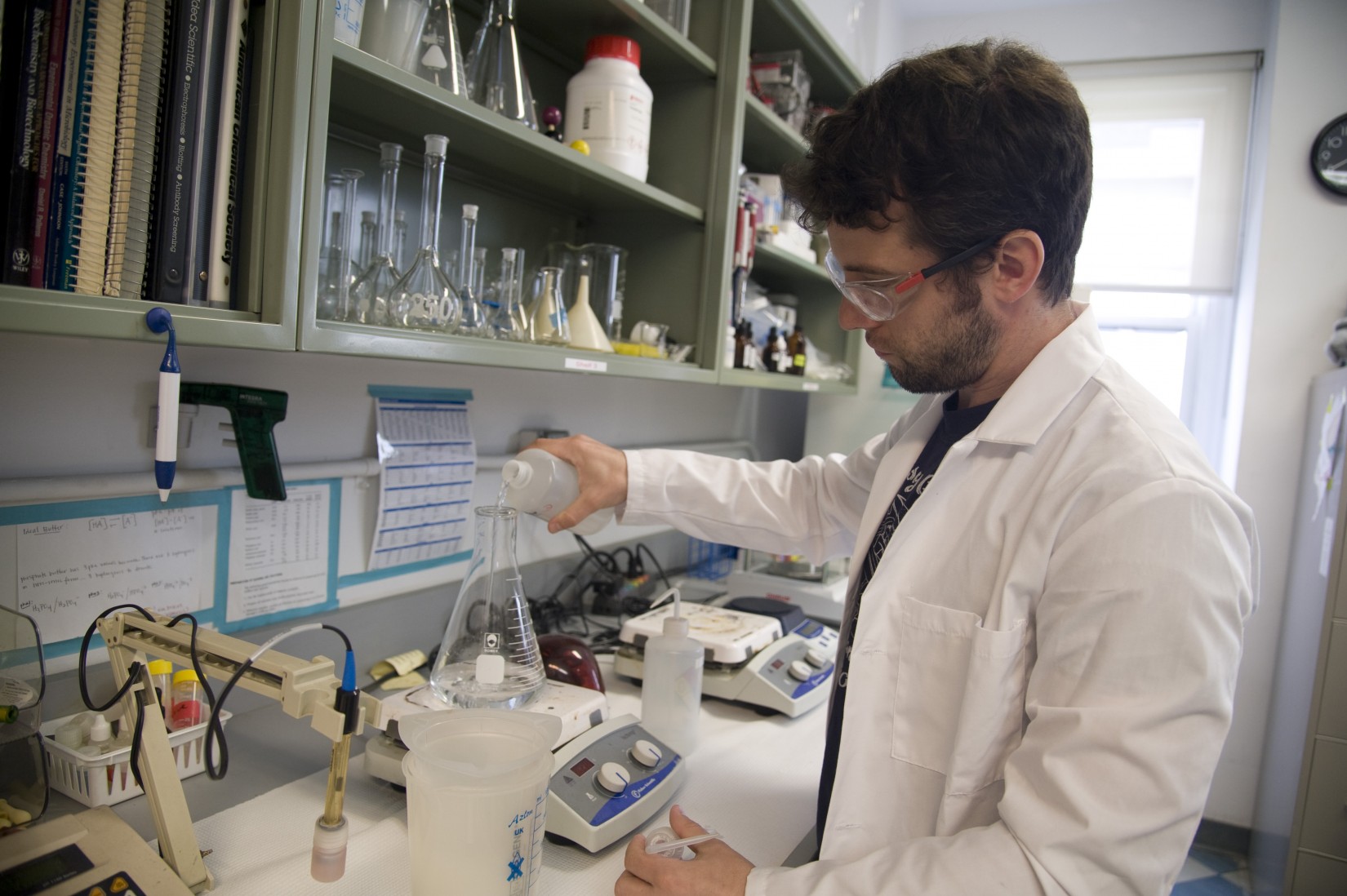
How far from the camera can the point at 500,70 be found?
1.32 m

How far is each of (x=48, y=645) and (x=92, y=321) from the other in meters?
0.55

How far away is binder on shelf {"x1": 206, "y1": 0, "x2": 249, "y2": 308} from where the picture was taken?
83cm

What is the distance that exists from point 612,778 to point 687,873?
0.59ft

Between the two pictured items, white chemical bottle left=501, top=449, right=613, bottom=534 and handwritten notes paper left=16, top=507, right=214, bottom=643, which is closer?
handwritten notes paper left=16, top=507, right=214, bottom=643

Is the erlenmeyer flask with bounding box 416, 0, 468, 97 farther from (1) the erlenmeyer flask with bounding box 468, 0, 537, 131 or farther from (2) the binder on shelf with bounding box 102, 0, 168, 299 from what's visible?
(2) the binder on shelf with bounding box 102, 0, 168, 299

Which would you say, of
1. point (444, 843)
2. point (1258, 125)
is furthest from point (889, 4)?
point (444, 843)

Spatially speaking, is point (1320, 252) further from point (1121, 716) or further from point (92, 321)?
point (92, 321)

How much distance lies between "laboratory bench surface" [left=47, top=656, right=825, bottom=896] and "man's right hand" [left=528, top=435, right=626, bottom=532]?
0.37m

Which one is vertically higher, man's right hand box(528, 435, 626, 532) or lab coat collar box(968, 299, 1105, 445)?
lab coat collar box(968, 299, 1105, 445)

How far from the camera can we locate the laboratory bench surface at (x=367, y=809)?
0.90m

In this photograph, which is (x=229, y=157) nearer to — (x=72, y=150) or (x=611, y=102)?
(x=72, y=150)

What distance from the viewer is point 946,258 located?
3.33 feet

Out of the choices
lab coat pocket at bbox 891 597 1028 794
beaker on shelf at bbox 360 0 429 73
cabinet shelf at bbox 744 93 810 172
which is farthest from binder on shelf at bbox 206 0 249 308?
cabinet shelf at bbox 744 93 810 172

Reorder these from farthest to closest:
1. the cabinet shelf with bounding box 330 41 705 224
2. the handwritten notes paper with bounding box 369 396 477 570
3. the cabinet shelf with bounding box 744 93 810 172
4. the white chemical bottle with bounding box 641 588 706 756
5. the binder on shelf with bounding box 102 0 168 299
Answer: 1. the cabinet shelf with bounding box 744 93 810 172
2. the handwritten notes paper with bounding box 369 396 477 570
3. the white chemical bottle with bounding box 641 588 706 756
4. the cabinet shelf with bounding box 330 41 705 224
5. the binder on shelf with bounding box 102 0 168 299
